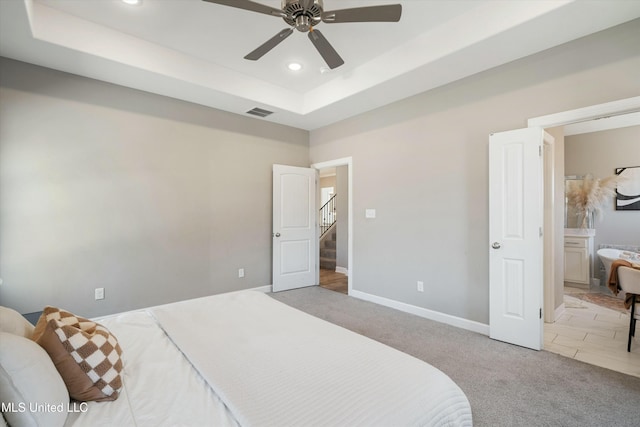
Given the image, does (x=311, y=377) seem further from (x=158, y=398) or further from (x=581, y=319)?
(x=581, y=319)

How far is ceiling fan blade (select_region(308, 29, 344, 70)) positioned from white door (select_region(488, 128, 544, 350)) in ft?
5.79

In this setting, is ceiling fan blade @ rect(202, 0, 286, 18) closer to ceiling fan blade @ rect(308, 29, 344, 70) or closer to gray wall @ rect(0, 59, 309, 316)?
ceiling fan blade @ rect(308, 29, 344, 70)

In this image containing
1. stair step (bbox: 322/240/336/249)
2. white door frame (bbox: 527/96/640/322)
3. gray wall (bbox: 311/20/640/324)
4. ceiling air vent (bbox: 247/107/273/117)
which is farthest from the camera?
stair step (bbox: 322/240/336/249)

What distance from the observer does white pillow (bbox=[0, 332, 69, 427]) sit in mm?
894

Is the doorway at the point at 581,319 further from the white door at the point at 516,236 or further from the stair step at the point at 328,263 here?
the stair step at the point at 328,263

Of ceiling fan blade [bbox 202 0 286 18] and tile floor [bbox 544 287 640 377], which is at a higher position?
ceiling fan blade [bbox 202 0 286 18]

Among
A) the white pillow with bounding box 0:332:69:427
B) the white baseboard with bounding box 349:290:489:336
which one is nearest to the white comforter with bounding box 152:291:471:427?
the white pillow with bounding box 0:332:69:427

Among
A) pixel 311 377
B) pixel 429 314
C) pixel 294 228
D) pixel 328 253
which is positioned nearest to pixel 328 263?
pixel 328 253

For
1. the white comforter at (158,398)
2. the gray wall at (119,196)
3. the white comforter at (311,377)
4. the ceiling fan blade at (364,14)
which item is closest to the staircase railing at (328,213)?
the gray wall at (119,196)

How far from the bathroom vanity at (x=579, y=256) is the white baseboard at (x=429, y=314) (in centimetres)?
323

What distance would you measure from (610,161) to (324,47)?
5653 mm

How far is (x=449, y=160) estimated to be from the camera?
3.50 meters

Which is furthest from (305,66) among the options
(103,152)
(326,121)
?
(103,152)

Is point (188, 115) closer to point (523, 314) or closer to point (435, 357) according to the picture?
point (435, 357)
